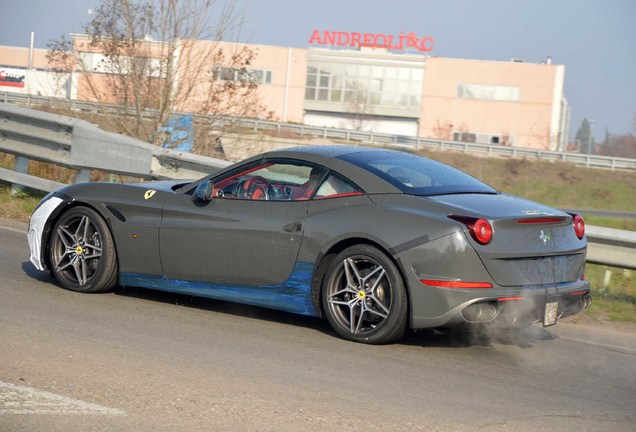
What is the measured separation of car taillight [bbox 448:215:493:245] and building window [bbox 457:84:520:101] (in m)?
72.4

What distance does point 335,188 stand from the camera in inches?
257

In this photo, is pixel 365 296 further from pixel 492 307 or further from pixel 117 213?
pixel 117 213

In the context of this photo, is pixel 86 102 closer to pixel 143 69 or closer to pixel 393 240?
pixel 143 69

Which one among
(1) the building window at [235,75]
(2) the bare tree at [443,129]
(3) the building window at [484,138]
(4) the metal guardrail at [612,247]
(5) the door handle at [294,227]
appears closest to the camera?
(5) the door handle at [294,227]

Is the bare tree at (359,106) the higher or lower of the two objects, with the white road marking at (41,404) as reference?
higher

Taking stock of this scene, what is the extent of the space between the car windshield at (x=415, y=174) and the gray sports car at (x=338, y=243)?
18 millimetres

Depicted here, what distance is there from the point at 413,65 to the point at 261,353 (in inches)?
2900

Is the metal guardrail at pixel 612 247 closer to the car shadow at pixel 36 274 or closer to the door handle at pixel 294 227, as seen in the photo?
the door handle at pixel 294 227

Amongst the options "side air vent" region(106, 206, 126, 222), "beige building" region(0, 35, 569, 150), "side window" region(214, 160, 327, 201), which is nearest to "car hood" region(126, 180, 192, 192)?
"side air vent" region(106, 206, 126, 222)

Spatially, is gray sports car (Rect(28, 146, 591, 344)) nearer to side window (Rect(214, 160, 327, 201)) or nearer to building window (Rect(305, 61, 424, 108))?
side window (Rect(214, 160, 327, 201))

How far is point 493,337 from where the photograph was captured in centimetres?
676

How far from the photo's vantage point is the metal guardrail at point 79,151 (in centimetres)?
1052

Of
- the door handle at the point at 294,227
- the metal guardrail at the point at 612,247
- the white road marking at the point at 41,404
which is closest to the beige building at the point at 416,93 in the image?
the metal guardrail at the point at 612,247

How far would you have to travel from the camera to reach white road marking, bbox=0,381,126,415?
434 centimetres
